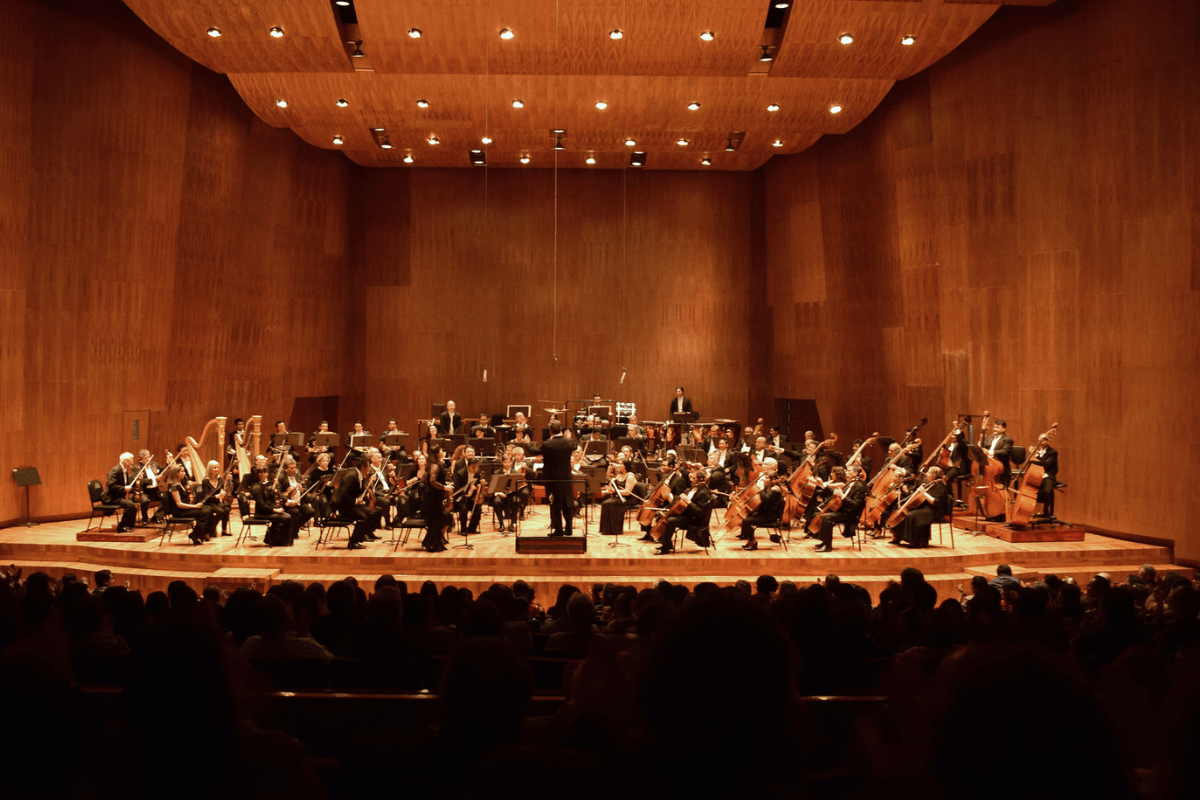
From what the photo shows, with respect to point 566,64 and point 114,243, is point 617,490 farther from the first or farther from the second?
point 114,243

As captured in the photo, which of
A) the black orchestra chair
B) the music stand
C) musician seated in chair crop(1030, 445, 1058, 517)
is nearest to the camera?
musician seated in chair crop(1030, 445, 1058, 517)

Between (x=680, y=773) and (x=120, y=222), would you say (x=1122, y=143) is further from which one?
(x=120, y=222)

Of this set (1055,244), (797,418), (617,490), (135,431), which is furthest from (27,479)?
(1055,244)

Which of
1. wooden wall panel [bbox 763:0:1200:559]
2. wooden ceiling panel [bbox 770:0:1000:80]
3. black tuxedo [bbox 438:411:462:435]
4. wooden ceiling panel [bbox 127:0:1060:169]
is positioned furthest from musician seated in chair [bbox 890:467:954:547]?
black tuxedo [bbox 438:411:462:435]

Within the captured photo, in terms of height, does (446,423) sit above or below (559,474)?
above

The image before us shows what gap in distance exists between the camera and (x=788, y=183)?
1791 centimetres

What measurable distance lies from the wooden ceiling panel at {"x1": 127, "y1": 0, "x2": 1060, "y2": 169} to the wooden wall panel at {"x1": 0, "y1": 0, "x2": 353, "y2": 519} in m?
0.99

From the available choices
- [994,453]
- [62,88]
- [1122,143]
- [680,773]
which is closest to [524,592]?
[680,773]

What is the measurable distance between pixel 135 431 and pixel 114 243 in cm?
275

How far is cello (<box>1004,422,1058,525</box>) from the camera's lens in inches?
410

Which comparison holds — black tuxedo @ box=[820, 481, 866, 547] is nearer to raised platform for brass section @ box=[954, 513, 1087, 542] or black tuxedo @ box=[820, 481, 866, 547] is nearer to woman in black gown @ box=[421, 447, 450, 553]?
raised platform for brass section @ box=[954, 513, 1087, 542]

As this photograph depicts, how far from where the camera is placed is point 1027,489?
1055 cm

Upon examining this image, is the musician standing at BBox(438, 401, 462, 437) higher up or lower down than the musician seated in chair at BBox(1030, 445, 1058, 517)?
higher up

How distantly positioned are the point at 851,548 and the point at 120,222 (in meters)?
11.0
